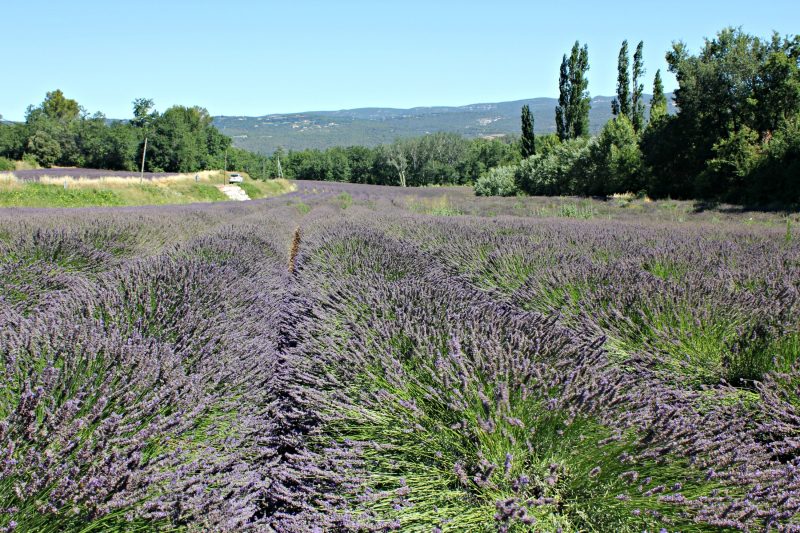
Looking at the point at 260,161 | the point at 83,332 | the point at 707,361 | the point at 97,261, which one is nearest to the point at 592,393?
the point at 707,361

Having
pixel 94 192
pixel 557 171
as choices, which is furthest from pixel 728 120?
pixel 94 192

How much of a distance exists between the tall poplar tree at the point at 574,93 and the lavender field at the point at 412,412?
42720 mm

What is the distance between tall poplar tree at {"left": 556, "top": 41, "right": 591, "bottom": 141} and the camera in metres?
42.5

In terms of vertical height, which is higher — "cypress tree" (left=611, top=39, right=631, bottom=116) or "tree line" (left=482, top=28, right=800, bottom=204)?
"cypress tree" (left=611, top=39, right=631, bottom=116)

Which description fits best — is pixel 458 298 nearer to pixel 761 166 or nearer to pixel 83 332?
pixel 83 332

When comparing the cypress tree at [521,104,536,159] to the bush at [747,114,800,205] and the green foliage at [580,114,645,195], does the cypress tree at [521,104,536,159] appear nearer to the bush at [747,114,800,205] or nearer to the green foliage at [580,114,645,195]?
the green foliage at [580,114,645,195]

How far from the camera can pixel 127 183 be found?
26.7m

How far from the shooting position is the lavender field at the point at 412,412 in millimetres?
1413

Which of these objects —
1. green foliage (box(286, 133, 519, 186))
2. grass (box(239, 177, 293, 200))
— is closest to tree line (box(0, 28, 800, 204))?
grass (box(239, 177, 293, 200))

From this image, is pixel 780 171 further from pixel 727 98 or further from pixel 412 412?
pixel 412 412

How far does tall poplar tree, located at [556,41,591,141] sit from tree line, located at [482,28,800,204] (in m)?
7.09

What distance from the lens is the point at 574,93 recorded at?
140ft

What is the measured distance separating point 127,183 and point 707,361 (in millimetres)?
28565

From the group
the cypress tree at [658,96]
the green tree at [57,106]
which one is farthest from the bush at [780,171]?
the green tree at [57,106]
